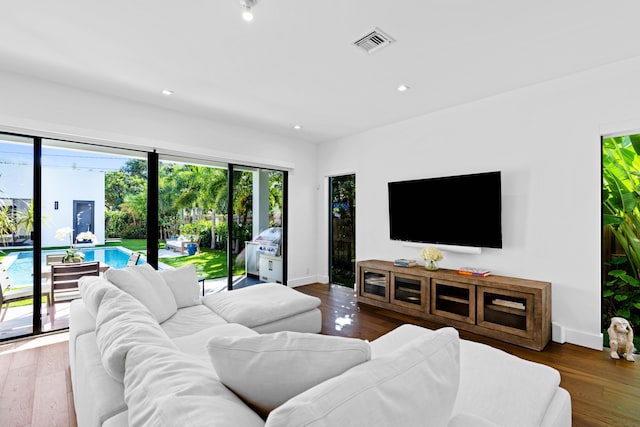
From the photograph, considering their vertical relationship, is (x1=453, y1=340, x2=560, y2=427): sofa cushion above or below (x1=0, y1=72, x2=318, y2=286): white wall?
below

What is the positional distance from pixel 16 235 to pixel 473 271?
4.82 m

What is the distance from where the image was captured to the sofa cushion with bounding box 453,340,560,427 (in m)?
1.22

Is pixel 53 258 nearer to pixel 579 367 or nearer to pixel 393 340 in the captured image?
pixel 393 340

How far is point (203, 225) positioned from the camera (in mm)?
4496

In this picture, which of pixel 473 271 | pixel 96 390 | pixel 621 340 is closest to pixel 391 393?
pixel 96 390

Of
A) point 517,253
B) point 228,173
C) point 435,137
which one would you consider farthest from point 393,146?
point 228,173

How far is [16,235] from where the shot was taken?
3.18 metres

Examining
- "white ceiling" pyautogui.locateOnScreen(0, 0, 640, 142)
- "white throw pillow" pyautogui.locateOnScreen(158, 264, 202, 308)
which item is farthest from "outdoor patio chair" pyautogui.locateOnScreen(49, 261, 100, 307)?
"white ceiling" pyautogui.locateOnScreen(0, 0, 640, 142)

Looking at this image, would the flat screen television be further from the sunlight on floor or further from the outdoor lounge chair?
the outdoor lounge chair

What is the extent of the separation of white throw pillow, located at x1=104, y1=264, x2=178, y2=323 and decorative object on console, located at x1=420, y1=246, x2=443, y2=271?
2783mm

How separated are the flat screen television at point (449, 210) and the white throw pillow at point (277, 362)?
9.78 ft

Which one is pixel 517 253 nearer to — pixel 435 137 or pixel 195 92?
pixel 435 137

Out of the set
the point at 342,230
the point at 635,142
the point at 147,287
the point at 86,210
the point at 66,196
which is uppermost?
the point at 635,142

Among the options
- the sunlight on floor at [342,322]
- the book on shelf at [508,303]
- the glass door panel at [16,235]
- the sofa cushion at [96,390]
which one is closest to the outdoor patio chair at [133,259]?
the glass door panel at [16,235]
